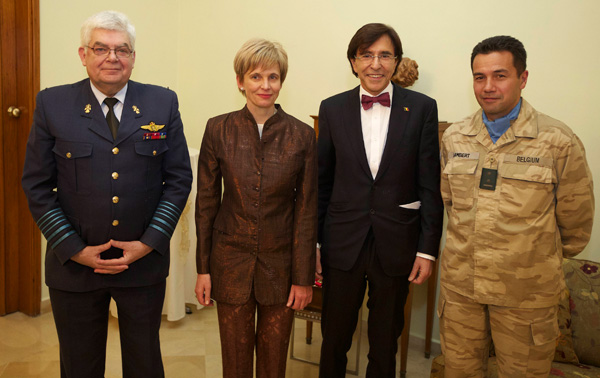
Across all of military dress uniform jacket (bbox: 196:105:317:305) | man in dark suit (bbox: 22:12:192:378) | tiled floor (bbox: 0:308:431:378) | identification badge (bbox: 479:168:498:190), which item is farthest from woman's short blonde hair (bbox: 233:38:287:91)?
tiled floor (bbox: 0:308:431:378)

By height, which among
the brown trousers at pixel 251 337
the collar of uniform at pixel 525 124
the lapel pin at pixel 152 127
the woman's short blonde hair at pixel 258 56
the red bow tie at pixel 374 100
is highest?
the woman's short blonde hair at pixel 258 56

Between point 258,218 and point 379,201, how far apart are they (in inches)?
21.2

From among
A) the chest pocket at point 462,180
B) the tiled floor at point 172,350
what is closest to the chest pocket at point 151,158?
the chest pocket at point 462,180

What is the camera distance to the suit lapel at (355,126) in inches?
78.4

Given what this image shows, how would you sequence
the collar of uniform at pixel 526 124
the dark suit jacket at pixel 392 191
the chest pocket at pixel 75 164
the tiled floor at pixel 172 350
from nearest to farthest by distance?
the chest pocket at pixel 75 164, the collar of uniform at pixel 526 124, the dark suit jacket at pixel 392 191, the tiled floor at pixel 172 350

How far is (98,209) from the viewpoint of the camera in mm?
1683

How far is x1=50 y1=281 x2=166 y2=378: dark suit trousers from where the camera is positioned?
171 cm

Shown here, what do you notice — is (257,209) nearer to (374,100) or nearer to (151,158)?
(151,158)

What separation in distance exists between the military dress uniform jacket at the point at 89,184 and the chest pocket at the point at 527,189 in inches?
51.2

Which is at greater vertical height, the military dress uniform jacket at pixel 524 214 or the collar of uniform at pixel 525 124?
the collar of uniform at pixel 525 124

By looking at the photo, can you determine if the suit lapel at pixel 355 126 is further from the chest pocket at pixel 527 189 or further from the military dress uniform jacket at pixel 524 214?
the chest pocket at pixel 527 189

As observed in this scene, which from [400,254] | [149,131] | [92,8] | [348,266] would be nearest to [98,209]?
[149,131]

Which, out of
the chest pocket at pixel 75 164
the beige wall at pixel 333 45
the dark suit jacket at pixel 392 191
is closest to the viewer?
the chest pocket at pixel 75 164

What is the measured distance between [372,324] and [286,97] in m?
2.19
